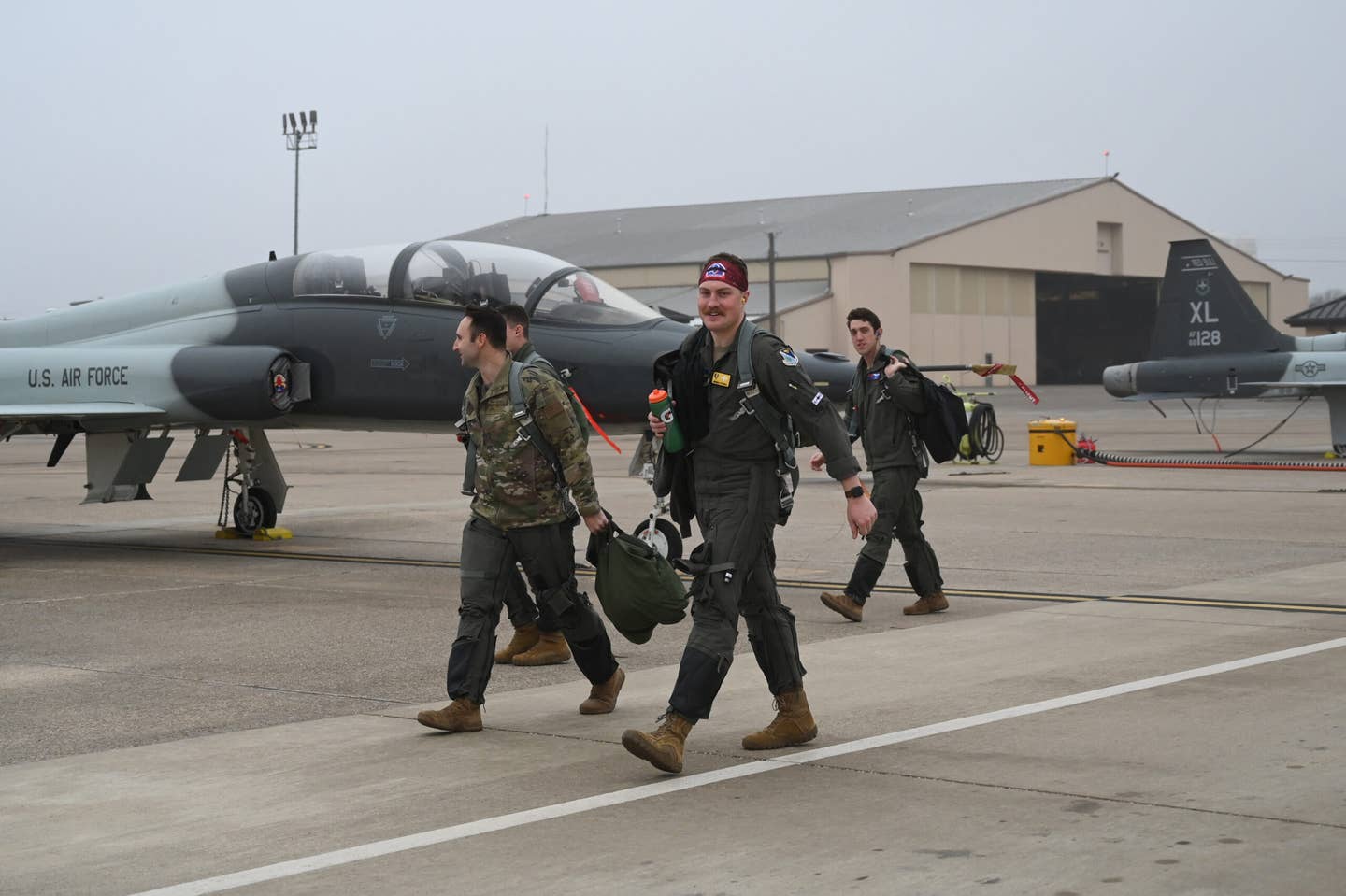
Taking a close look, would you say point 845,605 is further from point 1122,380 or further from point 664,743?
point 1122,380

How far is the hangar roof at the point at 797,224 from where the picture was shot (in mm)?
69750

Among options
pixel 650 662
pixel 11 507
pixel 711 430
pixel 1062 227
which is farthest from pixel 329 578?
pixel 1062 227

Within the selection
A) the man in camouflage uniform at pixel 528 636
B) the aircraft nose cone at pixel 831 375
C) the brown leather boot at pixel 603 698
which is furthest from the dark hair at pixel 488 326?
the aircraft nose cone at pixel 831 375

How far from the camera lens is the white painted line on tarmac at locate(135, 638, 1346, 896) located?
15.0 feet

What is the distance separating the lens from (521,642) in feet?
28.1

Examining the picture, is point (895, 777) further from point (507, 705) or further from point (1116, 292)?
point (1116, 292)

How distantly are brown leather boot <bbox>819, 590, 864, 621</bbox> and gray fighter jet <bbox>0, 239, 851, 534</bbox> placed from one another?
3115 mm

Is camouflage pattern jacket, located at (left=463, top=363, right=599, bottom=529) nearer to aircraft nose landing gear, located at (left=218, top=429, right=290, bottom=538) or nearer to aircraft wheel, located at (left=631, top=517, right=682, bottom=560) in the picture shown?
aircraft wheel, located at (left=631, top=517, right=682, bottom=560)

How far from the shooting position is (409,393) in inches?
519

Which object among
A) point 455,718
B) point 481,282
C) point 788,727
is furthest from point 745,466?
point 481,282

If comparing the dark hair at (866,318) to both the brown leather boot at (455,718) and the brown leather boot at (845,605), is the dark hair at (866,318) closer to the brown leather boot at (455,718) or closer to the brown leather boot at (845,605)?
the brown leather boot at (845,605)

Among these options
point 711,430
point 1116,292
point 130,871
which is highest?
point 1116,292

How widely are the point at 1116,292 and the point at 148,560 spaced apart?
75.0 metres

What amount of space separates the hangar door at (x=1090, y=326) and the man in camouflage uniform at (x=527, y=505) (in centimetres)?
7614
